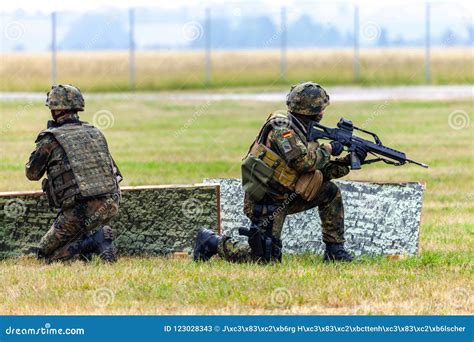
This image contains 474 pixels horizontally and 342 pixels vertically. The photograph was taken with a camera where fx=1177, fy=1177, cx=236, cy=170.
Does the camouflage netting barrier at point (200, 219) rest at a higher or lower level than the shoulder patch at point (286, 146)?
lower

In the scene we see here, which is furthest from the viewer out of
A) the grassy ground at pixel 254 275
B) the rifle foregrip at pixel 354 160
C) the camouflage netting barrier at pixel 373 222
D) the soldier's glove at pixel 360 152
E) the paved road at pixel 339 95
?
the paved road at pixel 339 95

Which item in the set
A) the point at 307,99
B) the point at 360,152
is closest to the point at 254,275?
the point at 360,152

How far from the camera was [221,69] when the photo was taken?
38344 millimetres

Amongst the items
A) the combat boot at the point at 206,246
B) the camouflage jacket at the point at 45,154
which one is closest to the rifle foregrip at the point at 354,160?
the combat boot at the point at 206,246

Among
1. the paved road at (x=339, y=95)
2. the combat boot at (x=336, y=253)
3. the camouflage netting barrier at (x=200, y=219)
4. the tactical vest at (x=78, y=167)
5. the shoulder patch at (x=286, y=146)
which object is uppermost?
the shoulder patch at (x=286, y=146)

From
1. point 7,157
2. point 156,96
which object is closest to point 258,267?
point 7,157

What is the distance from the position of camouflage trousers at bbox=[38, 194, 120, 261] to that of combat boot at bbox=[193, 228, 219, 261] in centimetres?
76

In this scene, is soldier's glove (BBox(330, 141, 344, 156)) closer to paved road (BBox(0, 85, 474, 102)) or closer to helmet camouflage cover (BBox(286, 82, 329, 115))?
helmet camouflage cover (BBox(286, 82, 329, 115))

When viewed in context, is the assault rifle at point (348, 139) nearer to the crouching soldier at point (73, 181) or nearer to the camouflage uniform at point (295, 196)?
the camouflage uniform at point (295, 196)

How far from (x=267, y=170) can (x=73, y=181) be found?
5.30ft

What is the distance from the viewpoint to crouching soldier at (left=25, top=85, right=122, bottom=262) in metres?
9.71

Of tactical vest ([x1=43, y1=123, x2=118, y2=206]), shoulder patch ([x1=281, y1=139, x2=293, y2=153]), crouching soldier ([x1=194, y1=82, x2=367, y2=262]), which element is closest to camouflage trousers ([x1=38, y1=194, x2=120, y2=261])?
tactical vest ([x1=43, y1=123, x2=118, y2=206])

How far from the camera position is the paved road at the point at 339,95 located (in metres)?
30.6

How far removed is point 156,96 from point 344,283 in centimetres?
2394
